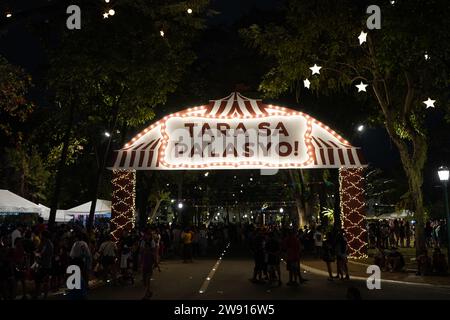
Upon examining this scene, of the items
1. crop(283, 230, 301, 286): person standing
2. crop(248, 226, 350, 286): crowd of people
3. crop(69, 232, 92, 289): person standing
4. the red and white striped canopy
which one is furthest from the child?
crop(283, 230, 301, 286): person standing

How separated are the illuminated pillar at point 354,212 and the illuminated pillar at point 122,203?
9075 mm

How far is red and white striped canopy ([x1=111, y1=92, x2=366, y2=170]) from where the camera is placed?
20.6m

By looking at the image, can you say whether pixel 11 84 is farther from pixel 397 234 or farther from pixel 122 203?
pixel 397 234

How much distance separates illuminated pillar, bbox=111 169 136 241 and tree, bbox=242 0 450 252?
7.29m

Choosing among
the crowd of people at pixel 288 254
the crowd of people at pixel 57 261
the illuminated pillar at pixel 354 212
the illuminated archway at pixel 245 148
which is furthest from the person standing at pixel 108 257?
the illuminated pillar at pixel 354 212

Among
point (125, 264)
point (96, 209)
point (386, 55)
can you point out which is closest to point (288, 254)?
point (125, 264)

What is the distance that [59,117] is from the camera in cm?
2258

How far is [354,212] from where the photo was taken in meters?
21.3

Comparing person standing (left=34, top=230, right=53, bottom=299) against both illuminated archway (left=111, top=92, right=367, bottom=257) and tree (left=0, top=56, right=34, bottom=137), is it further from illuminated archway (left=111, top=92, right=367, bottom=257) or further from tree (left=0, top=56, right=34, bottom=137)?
illuminated archway (left=111, top=92, right=367, bottom=257)

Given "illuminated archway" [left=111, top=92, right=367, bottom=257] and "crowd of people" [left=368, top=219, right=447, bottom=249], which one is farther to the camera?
"crowd of people" [left=368, top=219, right=447, bottom=249]

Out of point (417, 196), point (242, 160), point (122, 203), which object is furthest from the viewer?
point (122, 203)

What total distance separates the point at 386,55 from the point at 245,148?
6.74 meters

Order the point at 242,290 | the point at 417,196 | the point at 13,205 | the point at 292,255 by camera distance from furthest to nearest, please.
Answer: the point at 13,205
the point at 417,196
the point at 292,255
the point at 242,290

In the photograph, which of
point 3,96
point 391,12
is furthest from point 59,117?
point 391,12
